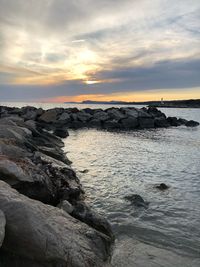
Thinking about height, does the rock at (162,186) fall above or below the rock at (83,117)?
below

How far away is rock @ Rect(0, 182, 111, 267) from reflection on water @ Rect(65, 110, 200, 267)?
92 centimetres

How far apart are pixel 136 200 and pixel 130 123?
31.6 metres

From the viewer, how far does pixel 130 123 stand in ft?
135

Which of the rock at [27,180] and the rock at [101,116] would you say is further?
the rock at [101,116]

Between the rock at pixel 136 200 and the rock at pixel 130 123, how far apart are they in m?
30.5

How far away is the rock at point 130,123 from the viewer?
40.9 meters

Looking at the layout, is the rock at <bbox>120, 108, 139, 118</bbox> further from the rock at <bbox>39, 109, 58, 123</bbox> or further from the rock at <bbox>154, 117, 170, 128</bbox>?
the rock at <bbox>39, 109, 58, 123</bbox>

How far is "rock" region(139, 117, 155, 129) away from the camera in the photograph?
42.3 metres

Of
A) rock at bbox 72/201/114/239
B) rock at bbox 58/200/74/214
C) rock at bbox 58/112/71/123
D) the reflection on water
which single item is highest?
rock at bbox 58/112/71/123

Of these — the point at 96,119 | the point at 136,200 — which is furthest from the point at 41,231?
the point at 96,119

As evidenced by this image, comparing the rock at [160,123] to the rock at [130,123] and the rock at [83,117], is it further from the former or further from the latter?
the rock at [83,117]

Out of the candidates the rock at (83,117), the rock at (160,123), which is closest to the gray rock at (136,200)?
the rock at (83,117)

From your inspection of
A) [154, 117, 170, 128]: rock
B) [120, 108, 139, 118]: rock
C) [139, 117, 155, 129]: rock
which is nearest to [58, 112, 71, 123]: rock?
[120, 108, 139, 118]: rock

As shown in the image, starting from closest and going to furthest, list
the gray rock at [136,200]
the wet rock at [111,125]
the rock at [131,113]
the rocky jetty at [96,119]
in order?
the gray rock at [136,200] → the wet rock at [111,125] → the rocky jetty at [96,119] → the rock at [131,113]
